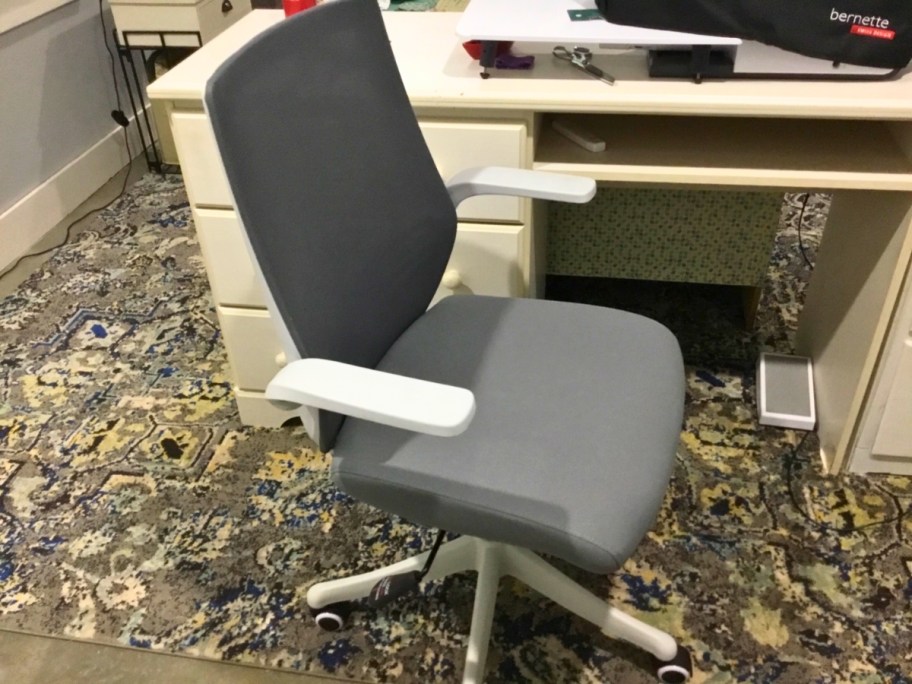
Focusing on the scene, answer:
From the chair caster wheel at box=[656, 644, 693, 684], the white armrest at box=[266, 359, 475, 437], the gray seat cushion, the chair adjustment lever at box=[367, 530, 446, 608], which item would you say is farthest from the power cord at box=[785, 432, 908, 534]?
the white armrest at box=[266, 359, 475, 437]

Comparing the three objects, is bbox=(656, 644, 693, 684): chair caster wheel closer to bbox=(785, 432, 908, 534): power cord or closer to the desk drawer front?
bbox=(785, 432, 908, 534): power cord

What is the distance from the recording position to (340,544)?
1.45m

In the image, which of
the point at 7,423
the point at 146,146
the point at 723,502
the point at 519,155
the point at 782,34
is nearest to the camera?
the point at 782,34

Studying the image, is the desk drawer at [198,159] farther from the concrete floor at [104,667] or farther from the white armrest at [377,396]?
the concrete floor at [104,667]

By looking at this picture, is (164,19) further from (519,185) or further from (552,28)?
(519,185)

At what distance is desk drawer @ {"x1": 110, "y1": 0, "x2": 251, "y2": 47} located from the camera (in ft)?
8.05

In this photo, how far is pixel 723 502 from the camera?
151 centimetres

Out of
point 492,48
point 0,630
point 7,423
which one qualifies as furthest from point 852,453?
point 7,423

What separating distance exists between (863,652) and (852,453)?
1.37ft

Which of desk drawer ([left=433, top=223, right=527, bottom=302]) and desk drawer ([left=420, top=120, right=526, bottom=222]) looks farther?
desk drawer ([left=433, top=223, right=527, bottom=302])

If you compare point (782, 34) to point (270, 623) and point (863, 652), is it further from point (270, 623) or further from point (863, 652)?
point (270, 623)

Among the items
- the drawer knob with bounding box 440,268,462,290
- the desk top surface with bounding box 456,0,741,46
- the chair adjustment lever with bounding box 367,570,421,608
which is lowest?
the chair adjustment lever with bounding box 367,570,421,608

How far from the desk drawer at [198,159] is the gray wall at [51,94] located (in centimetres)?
129

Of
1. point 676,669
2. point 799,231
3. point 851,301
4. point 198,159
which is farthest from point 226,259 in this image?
point 799,231
